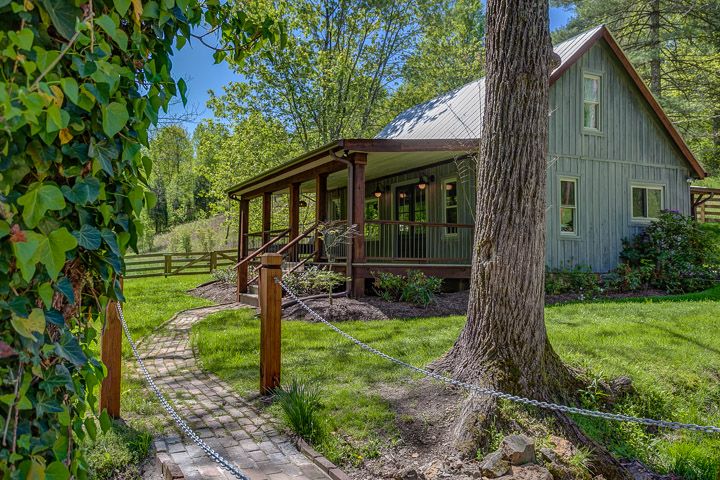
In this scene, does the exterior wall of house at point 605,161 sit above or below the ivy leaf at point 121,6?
above

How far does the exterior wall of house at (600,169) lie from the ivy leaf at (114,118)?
35.4 feet

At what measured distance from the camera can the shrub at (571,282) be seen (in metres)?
11.4

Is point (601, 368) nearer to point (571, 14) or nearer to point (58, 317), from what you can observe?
point (58, 317)

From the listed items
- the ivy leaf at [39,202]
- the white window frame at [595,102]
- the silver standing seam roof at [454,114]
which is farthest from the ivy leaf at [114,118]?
the white window frame at [595,102]

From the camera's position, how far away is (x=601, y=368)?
5.02 meters

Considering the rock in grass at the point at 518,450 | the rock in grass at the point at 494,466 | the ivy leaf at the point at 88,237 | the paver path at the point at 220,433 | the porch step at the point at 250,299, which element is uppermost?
the ivy leaf at the point at 88,237

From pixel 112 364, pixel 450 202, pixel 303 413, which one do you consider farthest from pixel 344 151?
pixel 303 413

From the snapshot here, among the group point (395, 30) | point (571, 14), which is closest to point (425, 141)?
point (395, 30)

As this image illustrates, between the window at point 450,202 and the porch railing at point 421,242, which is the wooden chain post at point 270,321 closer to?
the porch railing at point 421,242

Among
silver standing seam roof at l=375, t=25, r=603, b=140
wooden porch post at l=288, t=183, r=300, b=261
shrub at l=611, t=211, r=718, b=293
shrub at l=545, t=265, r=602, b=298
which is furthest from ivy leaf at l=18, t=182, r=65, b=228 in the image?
shrub at l=611, t=211, r=718, b=293

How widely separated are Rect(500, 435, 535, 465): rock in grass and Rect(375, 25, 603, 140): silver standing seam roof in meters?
8.37

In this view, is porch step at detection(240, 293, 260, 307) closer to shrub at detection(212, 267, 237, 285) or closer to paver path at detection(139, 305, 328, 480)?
shrub at detection(212, 267, 237, 285)

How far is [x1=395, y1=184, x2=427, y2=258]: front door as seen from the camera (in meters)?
14.4

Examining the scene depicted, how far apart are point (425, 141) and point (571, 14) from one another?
643 inches
